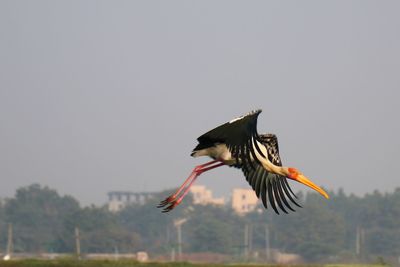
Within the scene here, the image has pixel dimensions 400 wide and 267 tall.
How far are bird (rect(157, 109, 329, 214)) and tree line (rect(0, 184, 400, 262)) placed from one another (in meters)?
66.0

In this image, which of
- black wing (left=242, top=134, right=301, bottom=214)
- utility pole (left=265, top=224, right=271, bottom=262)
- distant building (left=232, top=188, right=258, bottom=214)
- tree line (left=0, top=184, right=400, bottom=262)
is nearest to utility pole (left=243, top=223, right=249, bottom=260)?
tree line (left=0, top=184, right=400, bottom=262)

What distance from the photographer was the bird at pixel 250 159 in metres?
13.0

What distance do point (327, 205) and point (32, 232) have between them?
104 feet

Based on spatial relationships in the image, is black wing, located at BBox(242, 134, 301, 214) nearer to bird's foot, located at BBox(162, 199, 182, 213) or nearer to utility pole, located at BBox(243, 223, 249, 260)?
bird's foot, located at BBox(162, 199, 182, 213)

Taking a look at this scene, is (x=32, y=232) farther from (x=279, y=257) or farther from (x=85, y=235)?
(x=279, y=257)

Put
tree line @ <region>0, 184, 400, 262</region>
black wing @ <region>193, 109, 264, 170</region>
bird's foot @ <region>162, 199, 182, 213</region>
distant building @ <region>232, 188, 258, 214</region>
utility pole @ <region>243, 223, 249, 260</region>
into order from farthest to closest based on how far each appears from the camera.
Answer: distant building @ <region>232, 188, 258, 214</region>
utility pole @ <region>243, 223, 249, 260</region>
tree line @ <region>0, 184, 400, 262</region>
bird's foot @ <region>162, 199, 182, 213</region>
black wing @ <region>193, 109, 264, 170</region>

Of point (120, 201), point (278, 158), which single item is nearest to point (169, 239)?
point (120, 201)

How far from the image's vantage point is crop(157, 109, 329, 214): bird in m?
13.0

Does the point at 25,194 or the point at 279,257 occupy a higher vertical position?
the point at 25,194

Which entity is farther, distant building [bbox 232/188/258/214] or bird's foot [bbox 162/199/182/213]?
distant building [bbox 232/188/258/214]

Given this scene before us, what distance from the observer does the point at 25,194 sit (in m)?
103

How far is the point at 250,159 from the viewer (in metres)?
13.6

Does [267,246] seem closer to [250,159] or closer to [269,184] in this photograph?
[269,184]

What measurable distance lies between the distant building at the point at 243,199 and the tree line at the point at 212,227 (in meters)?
19.0
